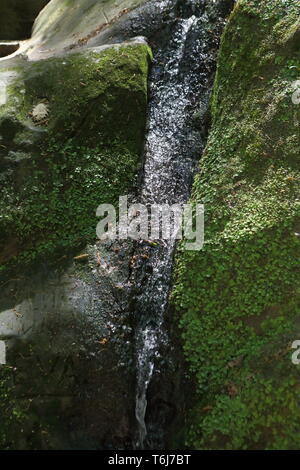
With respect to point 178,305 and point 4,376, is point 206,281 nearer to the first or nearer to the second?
point 178,305

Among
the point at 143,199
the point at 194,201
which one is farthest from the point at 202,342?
the point at 143,199

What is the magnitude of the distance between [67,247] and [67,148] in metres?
1.57

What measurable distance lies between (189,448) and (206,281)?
180 cm

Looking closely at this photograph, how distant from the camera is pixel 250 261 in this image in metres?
5.07

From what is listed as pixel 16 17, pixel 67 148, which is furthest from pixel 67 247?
pixel 16 17

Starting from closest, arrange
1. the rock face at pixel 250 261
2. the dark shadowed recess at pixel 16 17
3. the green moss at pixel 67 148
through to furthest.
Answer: the rock face at pixel 250 261 → the green moss at pixel 67 148 → the dark shadowed recess at pixel 16 17

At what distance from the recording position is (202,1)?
27.8ft

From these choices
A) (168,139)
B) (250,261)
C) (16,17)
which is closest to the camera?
(250,261)

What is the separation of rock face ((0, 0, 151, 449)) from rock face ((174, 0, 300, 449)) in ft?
3.08

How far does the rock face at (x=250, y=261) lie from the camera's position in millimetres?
4414

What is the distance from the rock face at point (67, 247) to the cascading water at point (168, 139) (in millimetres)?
186

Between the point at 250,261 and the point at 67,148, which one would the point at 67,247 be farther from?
the point at 250,261

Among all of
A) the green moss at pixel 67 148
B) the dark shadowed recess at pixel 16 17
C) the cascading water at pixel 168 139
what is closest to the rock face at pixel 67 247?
the green moss at pixel 67 148

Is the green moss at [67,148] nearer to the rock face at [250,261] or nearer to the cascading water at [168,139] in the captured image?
the cascading water at [168,139]
